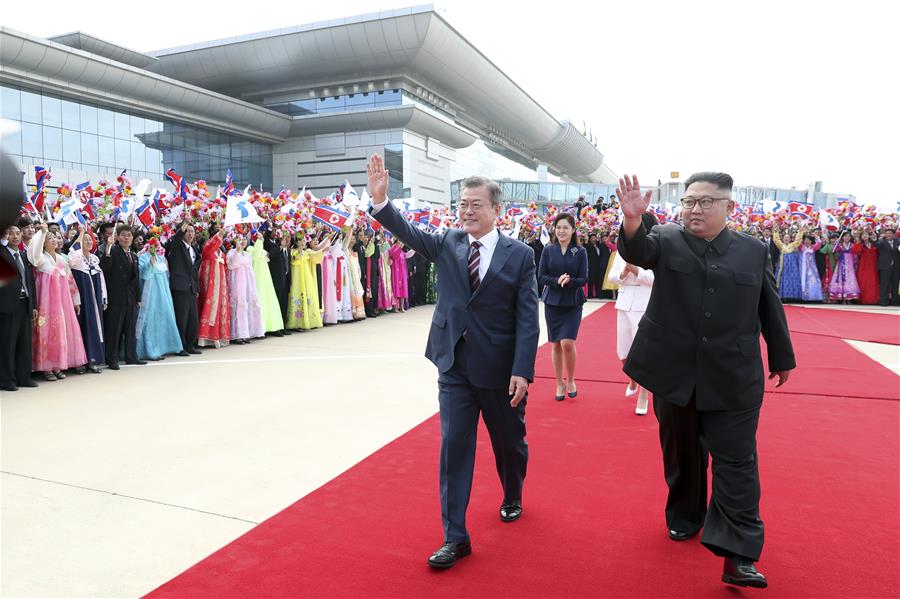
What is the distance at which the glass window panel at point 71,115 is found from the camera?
80.2ft

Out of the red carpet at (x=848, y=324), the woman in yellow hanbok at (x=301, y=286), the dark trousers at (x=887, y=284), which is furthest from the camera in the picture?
the dark trousers at (x=887, y=284)

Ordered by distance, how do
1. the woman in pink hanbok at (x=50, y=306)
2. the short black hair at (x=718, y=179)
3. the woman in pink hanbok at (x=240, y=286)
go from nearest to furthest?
the short black hair at (x=718, y=179), the woman in pink hanbok at (x=50, y=306), the woman in pink hanbok at (x=240, y=286)

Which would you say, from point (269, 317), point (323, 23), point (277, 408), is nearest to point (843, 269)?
point (269, 317)

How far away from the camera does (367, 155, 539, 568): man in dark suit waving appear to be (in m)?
2.93

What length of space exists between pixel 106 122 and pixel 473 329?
27851 millimetres

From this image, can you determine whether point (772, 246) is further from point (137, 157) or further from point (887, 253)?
point (137, 157)

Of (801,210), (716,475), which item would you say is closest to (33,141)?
(801,210)

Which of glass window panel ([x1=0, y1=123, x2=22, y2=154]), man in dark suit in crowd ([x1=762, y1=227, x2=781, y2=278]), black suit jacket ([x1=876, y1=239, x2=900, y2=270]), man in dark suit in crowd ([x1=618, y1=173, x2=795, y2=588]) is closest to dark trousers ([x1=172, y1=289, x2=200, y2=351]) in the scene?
man in dark suit in crowd ([x1=618, y1=173, x2=795, y2=588])

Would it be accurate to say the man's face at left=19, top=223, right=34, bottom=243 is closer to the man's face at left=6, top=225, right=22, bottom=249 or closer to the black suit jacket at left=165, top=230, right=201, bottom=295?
the man's face at left=6, top=225, right=22, bottom=249

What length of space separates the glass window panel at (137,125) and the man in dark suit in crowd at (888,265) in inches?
1059

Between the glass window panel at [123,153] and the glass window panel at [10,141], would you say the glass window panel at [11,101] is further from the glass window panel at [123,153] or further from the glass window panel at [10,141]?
the glass window panel at [10,141]

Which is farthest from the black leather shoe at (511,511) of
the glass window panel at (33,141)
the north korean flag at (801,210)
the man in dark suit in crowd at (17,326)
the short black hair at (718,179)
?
the glass window panel at (33,141)

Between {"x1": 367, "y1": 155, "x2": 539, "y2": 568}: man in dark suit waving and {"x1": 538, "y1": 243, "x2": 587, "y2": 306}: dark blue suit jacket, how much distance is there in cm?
283

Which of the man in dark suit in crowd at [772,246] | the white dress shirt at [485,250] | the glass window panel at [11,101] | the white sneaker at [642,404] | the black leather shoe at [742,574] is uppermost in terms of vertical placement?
the glass window panel at [11,101]
